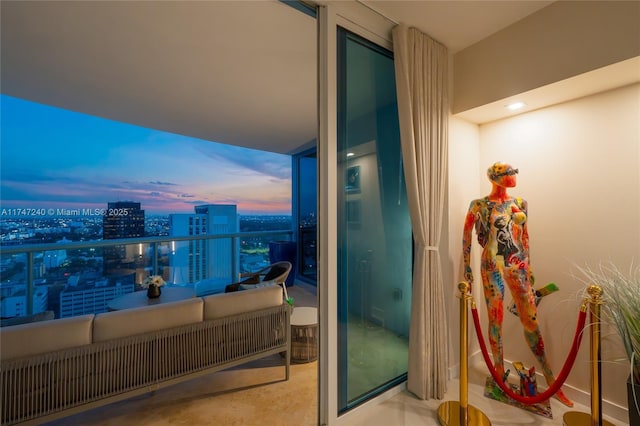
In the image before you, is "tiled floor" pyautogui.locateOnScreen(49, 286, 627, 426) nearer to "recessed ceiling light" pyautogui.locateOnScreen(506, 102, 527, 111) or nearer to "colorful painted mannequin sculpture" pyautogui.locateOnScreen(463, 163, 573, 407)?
"colorful painted mannequin sculpture" pyautogui.locateOnScreen(463, 163, 573, 407)

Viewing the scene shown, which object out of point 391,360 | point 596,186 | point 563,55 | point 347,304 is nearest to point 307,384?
point 391,360

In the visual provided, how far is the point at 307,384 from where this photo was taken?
2074 millimetres

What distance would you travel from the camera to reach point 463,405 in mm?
1541

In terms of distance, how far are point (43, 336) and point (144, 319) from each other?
0.44m

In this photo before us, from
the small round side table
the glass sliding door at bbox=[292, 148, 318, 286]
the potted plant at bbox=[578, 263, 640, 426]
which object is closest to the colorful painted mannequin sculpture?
the potted plant at bbox=[578, 263, 640, 426]

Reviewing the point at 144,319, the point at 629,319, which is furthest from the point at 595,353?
the point at 144,319

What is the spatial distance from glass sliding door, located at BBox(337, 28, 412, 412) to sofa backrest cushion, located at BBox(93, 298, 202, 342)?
102cm

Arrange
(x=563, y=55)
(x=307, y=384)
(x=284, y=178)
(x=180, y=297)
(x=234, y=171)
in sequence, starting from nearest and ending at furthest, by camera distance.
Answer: (x=563, y=55) → (x=307, y=384) → (x=180, y=297) → (x=234, y=171) → (x=284, y=178)

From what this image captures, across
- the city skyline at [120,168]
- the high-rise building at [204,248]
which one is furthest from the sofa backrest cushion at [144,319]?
the high-rise building at [204,248]

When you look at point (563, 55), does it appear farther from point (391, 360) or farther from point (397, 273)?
point (391, 360)

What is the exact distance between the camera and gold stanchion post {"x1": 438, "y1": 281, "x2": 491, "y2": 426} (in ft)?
5.05

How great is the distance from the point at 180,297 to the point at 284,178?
3.11 meters

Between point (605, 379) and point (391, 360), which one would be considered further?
point (391, 360)

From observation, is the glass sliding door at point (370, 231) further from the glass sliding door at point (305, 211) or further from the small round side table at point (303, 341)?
the glass sliding door at point (305, 211)
